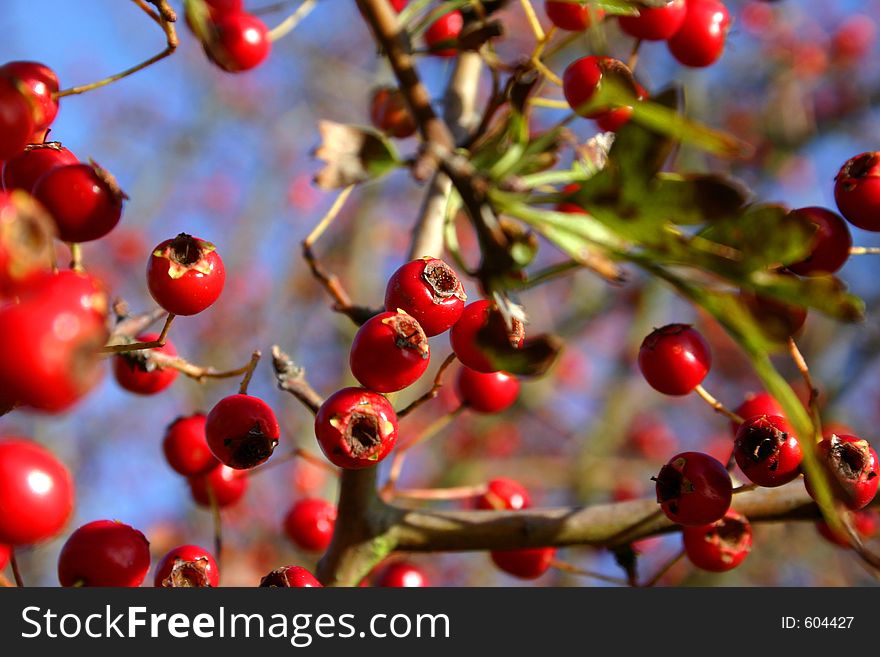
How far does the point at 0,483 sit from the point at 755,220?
3.28ft

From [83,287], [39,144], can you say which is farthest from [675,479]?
[39,144]

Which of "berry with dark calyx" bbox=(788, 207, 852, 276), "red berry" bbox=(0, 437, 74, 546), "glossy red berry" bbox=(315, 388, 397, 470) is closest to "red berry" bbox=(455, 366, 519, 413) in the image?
"glossy red berry" bbox=(315, 388, 397, 470)

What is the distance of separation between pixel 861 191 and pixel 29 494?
1.48m

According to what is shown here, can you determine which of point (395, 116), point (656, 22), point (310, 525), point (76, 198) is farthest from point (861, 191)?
point (310, 525)

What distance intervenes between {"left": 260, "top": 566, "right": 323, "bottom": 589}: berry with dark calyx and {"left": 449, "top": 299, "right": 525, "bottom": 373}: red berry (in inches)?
19.7

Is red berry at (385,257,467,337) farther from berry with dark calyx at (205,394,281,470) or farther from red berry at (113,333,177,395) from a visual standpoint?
red berry at (113,333,177,395)

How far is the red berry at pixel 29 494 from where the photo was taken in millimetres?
1025

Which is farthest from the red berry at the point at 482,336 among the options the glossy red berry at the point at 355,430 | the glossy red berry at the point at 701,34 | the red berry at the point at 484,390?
the glossy red berry at the point at 701,34

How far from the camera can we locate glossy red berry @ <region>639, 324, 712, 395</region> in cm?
153

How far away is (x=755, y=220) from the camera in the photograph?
2.73 ft

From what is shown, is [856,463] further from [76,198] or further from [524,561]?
[76,198]

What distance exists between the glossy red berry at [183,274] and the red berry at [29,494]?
0.35 m

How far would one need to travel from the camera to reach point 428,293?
131 centimetres

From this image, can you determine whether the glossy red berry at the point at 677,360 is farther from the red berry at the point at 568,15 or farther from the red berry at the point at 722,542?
the red berry at the point at 568,15
